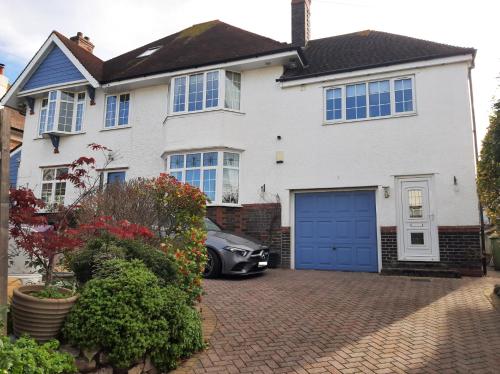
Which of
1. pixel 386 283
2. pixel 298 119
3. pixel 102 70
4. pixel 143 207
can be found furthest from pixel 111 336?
pixel 102 70

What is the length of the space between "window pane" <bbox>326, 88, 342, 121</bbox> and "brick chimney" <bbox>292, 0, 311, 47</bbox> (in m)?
3.88

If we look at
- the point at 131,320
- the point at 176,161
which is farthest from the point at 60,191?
the point at 131,320

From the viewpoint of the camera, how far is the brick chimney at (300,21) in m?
14.5

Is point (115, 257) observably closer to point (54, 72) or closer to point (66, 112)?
point (66, 112)

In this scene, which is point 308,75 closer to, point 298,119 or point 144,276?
point 298,119

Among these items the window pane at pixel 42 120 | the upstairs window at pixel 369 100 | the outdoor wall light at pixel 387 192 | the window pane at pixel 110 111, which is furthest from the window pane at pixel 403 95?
the window pane at pixel 42 120

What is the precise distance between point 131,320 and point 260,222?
331 inches

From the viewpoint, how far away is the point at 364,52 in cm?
1264

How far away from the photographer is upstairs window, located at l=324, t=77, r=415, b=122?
1084 centimetres

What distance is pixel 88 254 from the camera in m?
4.48

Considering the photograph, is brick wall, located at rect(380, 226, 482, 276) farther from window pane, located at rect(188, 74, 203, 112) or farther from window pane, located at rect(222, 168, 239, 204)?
window pane, located at rect(188, 74, 203, 112)

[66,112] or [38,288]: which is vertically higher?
[66,112]

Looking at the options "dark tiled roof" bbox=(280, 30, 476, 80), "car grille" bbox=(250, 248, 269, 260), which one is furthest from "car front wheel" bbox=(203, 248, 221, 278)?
"dark tiled roof" bbox=(280, 30, 476, 80)

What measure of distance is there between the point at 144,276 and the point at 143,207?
115 inches
